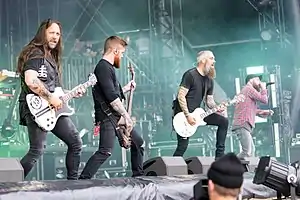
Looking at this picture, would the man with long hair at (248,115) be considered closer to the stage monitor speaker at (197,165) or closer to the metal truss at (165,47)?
the stage monitor speaker at (197,165)

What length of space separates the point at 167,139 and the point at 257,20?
3135 mm

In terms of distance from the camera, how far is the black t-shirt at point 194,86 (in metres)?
6.62

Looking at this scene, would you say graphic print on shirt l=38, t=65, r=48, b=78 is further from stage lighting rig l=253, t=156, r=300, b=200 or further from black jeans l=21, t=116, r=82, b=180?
stage lighting rig l=253, t=156, r=300, b=200

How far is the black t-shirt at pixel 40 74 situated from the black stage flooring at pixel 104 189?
837 mm

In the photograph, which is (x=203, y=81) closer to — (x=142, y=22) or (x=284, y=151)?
(x=284, y=151)

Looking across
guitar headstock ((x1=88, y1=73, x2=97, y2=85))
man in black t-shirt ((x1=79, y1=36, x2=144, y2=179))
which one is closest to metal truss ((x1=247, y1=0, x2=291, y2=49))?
man in black t-shirt ((x1=79, y1=36, x2=144, y2=179))

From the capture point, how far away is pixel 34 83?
469 cm

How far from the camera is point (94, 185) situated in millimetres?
4352

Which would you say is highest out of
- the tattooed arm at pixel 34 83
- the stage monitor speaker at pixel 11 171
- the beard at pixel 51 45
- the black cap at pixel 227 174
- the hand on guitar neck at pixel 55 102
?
the beard at pixel 51 45

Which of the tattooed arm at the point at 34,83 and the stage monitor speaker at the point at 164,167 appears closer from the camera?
the tattooed arm at the point at 34,83

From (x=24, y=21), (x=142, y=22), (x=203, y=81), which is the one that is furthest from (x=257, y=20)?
(x=203, y=81)

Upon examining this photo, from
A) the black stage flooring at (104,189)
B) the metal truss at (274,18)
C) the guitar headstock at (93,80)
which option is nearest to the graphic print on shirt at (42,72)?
the guitar headstock at (93,80)

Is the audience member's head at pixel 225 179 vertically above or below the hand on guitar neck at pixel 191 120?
below

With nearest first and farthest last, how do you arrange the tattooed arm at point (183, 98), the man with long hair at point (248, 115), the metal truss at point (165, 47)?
the tattooed arm at point (183, 98) → the man with long hair at point (248, 115) → the metal truss at point (165, 47)
